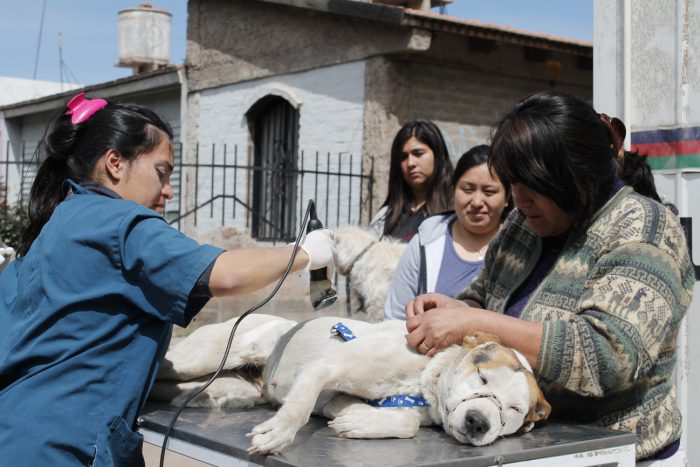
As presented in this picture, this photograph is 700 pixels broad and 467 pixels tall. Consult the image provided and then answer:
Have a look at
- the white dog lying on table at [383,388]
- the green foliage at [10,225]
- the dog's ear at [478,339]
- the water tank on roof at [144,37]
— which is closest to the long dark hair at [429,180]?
the white dog lying on table at [383,388]

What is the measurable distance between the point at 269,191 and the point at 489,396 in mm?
10816

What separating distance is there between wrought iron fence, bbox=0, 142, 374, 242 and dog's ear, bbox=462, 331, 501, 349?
25.4 feet

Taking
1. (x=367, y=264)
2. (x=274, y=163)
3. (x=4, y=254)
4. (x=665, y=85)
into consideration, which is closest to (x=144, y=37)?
(x=274, y=163)

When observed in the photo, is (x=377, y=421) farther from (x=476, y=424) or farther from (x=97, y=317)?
(x=97, y=317)

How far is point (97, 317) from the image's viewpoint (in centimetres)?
249

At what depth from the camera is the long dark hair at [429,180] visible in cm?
538

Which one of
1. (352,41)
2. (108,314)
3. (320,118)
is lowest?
(108,314)

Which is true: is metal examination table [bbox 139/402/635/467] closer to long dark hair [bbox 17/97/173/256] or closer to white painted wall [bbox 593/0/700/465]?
long dark hair [bbox 17/97/173/256]

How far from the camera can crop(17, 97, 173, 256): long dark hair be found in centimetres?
279

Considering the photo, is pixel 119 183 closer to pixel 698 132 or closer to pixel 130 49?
pixel 698 132

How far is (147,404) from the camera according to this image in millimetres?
3133

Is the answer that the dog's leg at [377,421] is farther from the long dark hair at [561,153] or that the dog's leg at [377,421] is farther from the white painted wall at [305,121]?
the white painted wall at [305,121]

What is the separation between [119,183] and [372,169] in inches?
311

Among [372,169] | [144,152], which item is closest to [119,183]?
[144,152]
